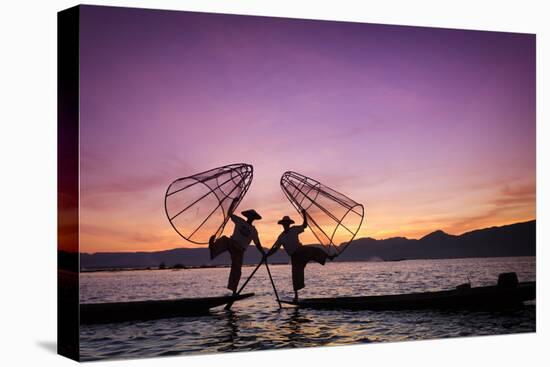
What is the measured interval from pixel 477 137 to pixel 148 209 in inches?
150

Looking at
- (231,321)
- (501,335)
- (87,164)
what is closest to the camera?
(87,164)

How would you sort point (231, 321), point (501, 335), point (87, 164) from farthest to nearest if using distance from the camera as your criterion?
point (501, 335) < point (231, 321) < point (87, 164)

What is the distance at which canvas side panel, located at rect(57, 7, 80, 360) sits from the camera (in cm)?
1079

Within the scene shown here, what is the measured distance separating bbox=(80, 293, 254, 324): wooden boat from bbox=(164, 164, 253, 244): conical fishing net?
607 mm

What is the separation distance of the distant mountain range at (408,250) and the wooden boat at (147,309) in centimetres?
37

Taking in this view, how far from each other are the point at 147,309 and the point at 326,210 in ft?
7.01

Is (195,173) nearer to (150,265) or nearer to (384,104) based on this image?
(150,265)

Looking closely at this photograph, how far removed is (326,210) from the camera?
12.1m

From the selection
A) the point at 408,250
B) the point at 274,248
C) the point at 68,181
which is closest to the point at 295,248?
the point at 274,248

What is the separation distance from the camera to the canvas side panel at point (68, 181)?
35.4 ft

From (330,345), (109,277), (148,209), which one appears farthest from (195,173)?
(330,345)

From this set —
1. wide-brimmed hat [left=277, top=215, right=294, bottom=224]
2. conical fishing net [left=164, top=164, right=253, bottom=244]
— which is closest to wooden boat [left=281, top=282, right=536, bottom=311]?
wide-brimmed hat [left=277, top=215, right=294, bottom=224]

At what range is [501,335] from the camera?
12.6 m

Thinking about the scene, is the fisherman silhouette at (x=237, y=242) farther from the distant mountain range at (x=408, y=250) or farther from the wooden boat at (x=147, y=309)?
the wooden boat at (x=147, y=309)
